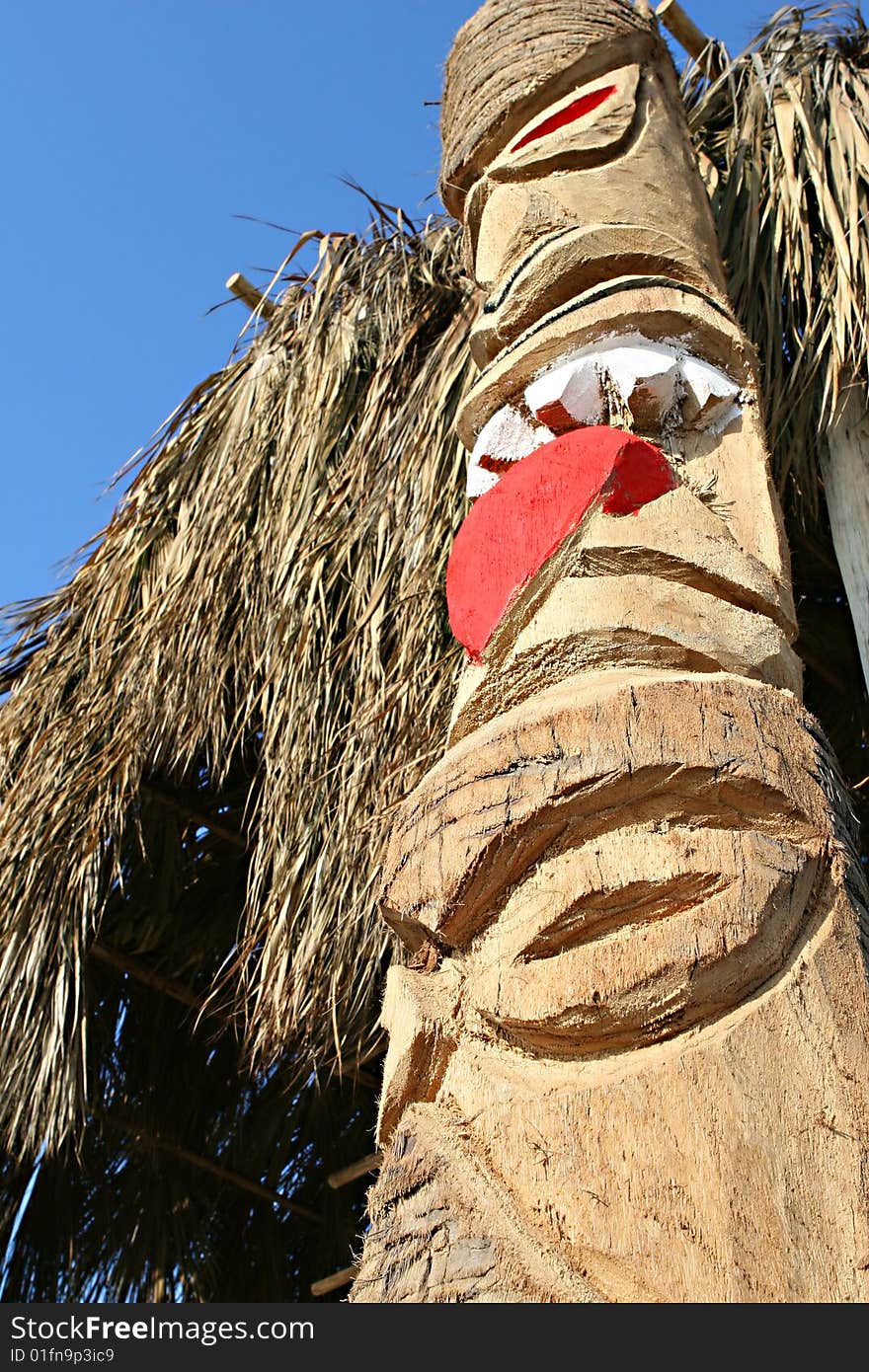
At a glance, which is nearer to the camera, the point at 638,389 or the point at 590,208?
the point at 638,389

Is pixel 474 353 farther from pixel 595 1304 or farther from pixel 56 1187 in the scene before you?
pixel 56 1187

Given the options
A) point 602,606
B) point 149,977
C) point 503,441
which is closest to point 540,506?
point 602,606

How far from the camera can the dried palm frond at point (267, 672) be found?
7.59ft

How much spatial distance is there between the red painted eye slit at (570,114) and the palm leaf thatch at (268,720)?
0.41 metres

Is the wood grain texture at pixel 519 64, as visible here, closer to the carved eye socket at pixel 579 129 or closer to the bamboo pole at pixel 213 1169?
the carved eye socket at pixel 579 129

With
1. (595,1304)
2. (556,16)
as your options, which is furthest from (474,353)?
(595,1304)

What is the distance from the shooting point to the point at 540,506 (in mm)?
1549

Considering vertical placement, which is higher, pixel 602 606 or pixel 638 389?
pixel 638 389

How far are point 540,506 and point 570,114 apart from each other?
0.87 metres

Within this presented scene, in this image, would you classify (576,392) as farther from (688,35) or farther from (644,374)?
(688,35)

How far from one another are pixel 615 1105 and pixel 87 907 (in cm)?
165

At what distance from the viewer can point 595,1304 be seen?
0.98m

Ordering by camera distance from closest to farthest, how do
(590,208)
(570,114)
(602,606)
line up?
(602,606) < (590,208) < (570,114)

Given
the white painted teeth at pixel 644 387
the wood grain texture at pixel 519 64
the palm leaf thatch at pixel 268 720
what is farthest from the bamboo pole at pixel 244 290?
the white painted teeth at pixel 644 387
